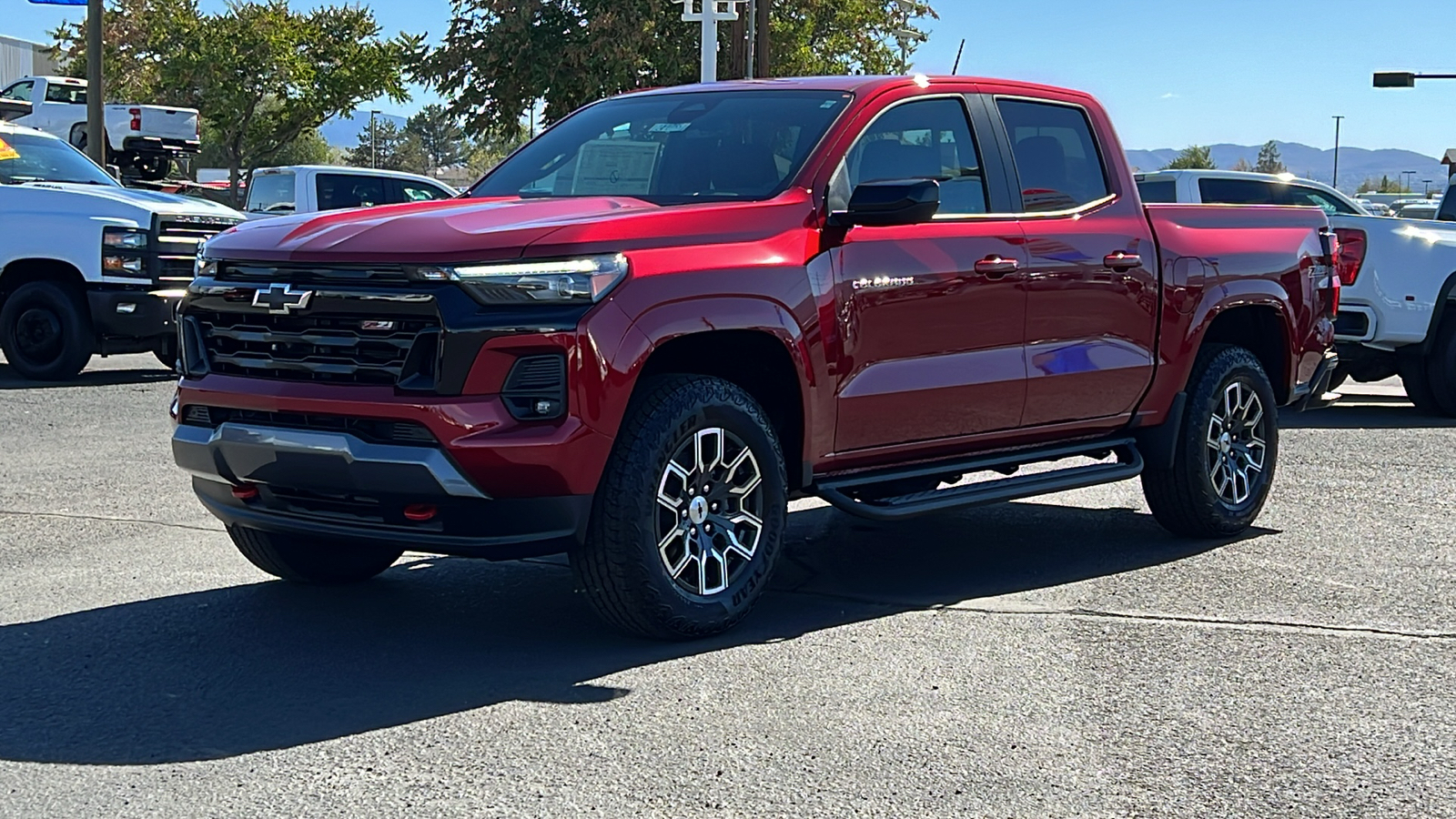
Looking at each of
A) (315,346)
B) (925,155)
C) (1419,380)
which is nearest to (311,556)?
(315,346)

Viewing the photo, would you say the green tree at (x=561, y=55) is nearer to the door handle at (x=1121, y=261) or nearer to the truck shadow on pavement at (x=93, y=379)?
the truck shadow on pavement at (x=93, y=379)

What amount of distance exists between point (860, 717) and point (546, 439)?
124cm

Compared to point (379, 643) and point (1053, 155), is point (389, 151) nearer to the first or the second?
point (1053, 155)

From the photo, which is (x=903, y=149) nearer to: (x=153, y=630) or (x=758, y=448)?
(x=758, y=448)

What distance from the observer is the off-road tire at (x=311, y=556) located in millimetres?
6488

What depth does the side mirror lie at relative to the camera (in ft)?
20.0

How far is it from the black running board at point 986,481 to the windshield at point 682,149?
111 centimetres

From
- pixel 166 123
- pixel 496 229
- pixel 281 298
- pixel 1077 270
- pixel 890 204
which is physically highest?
pixel 166 123

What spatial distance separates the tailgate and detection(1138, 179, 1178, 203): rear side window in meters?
23.9

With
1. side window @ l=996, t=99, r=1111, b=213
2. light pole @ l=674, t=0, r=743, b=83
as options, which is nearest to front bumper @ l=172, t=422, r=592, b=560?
side window @ l=996, t=99, r=1111, b=213

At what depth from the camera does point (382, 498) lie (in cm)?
541

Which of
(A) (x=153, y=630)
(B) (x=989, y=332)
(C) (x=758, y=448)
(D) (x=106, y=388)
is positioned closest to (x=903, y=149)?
(B) (x=989, y=332)

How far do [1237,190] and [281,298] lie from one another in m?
12.8

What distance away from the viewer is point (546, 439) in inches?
211
